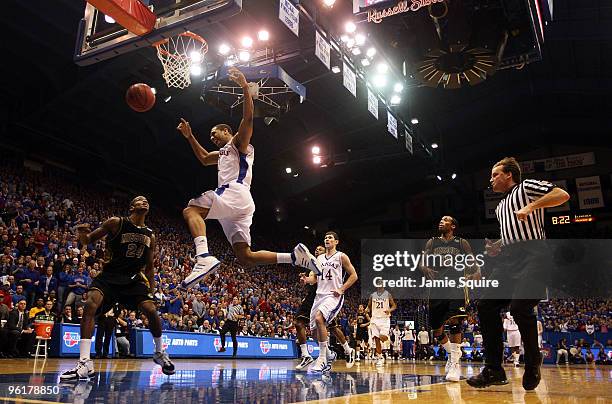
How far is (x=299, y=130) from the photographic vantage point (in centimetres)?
2409

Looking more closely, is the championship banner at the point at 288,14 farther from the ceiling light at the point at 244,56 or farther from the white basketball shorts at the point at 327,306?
the white basketball shorts at the point at 327,306

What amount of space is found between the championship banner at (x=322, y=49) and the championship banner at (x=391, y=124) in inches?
210

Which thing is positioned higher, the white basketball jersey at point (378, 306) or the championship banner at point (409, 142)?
the championship banner at point (409, 142)

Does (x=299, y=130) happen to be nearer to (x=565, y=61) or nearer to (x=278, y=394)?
(x=565, y=61)

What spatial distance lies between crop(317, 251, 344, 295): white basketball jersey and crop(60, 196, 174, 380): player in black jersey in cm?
318

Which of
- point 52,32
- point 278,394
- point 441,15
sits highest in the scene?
point 52,32

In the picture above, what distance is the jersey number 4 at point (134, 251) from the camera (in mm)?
5504

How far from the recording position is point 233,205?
16.4 feet

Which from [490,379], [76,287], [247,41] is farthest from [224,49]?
[490,379]

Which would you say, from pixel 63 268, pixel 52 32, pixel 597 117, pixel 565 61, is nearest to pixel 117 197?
pixel 52 32

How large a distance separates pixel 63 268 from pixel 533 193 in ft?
40.2

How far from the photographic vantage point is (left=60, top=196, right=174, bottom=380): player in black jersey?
533 centimetres

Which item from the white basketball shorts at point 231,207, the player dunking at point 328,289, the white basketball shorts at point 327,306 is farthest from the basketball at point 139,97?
the white basketball shorts at point 327,306

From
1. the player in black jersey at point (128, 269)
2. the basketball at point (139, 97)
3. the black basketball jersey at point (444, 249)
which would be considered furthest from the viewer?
the basketball at point (139, 97)
